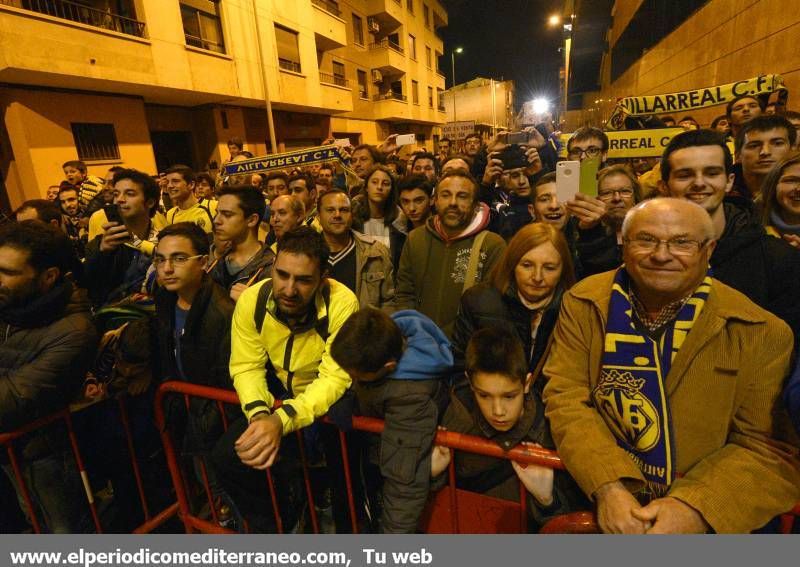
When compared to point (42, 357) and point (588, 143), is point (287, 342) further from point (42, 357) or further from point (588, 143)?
point (588, 143)

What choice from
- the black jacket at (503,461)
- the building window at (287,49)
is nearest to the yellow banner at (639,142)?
the black jacket at (503,461)

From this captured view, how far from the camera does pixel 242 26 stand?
54.0ft

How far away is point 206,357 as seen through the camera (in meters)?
2.64

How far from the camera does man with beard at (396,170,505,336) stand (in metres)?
3.37

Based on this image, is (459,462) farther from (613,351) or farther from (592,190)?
(592,190)

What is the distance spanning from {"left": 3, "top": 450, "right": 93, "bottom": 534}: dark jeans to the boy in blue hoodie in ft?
6.59

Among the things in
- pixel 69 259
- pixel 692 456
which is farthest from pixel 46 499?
pixel 692 456

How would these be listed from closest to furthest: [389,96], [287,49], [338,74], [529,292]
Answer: [529,292] → [287,49] → [338,74] → [389,96]

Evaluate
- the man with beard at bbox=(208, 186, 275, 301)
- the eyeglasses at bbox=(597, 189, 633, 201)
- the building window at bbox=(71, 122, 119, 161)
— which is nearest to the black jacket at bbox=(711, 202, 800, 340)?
the eyeglasses at bbox=(597, 189, 633, 201)

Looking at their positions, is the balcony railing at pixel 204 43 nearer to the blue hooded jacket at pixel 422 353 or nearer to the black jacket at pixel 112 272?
the black jacket at pixel 112 272

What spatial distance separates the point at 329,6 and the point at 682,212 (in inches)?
1105

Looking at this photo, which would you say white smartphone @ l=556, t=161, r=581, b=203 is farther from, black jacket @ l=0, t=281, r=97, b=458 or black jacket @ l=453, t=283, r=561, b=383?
black jacket @ l=0, t=281, r=97, b=458

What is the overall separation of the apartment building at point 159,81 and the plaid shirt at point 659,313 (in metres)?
13.5

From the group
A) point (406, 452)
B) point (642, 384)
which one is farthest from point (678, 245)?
point (406, 452)
